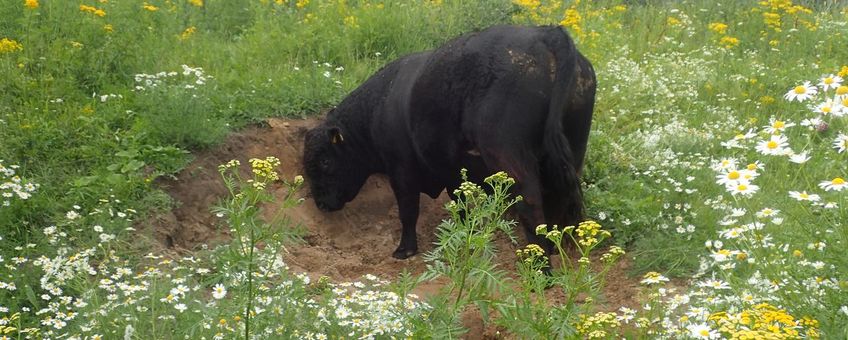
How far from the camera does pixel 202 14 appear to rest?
10.0m

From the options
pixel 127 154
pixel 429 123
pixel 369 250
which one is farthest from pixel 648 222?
pixel 127 154

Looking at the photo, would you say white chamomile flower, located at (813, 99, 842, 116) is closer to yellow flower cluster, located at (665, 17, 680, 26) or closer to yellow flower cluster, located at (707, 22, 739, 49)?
yellow flower cluster, located at (707, 22, 739, 49)

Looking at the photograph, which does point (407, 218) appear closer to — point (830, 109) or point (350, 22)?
point (350, 22)

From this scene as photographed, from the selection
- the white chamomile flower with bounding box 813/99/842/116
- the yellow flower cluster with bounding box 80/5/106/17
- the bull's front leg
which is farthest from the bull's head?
the white chamomile flower with bounding box 813/99/842/116

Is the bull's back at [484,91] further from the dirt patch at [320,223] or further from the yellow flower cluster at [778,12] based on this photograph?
the yellow flower cluster at [778,12]

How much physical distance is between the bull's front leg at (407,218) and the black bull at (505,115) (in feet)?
0.65

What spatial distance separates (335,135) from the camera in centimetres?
738

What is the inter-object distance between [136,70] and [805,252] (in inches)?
217

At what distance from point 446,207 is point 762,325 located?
1164mm

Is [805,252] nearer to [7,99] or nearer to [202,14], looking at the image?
[7,99]

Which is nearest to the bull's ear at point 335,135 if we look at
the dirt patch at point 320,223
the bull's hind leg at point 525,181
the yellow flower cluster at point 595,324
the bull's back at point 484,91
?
the dirt patch at point 320,223

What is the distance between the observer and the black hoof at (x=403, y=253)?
7.11 m

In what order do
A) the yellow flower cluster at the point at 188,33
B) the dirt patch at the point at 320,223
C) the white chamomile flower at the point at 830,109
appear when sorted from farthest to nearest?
the yellow flower cluster at the point at 188,33 → the dirt patch at the point at 320,223 → the white chamomile flower at the point at 830,109

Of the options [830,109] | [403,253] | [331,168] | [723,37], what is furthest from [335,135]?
[723,37]
